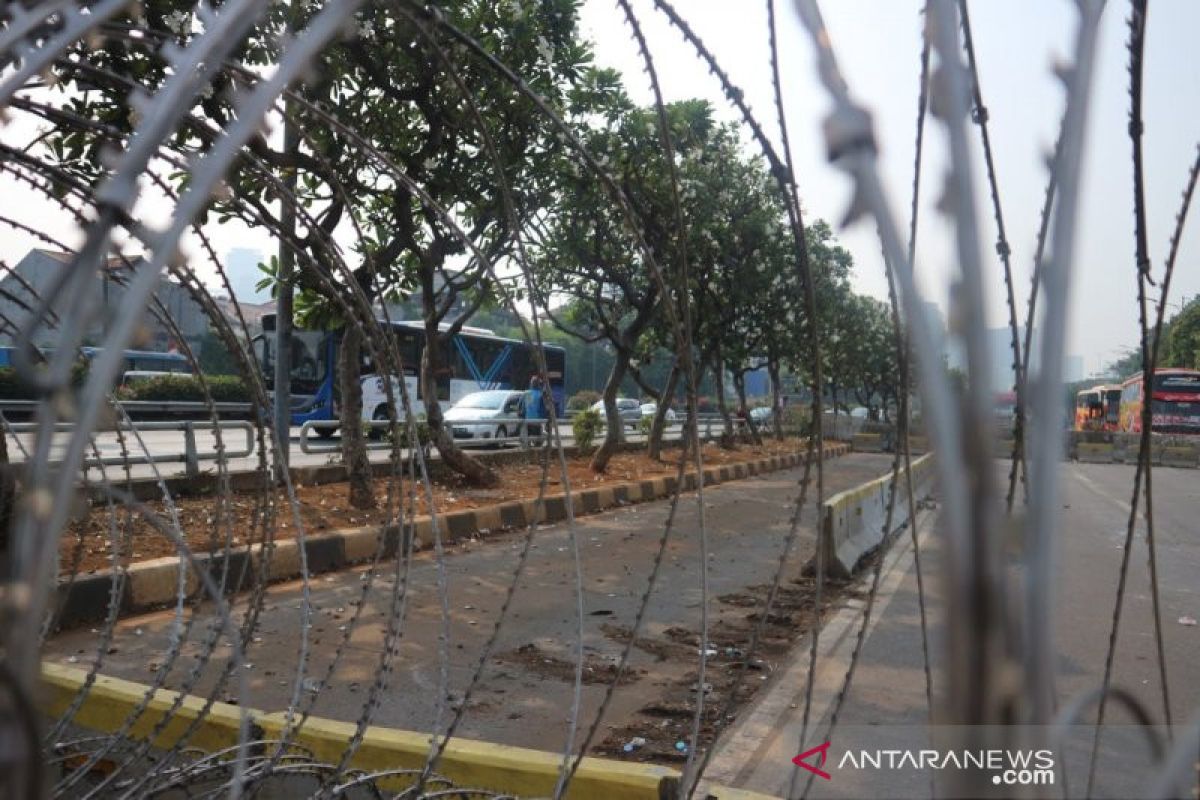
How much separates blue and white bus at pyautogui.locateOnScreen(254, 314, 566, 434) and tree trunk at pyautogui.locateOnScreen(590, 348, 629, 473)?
1120 millimetres

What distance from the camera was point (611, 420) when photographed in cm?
1644

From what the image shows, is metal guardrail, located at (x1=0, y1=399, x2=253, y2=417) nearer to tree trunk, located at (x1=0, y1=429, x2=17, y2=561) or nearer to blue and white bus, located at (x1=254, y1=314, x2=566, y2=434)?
tree trunk, located at (x1=0, y1=429, x2=17, y2=561)

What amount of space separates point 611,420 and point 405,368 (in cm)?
516

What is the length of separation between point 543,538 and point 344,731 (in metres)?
6.36

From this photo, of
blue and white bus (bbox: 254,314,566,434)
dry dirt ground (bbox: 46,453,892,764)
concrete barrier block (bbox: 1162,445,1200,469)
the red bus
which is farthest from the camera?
the red bus

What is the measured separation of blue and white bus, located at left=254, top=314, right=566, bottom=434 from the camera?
860 inches

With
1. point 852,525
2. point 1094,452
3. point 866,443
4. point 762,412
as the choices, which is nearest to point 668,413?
point 866,443

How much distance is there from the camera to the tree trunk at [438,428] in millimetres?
11842

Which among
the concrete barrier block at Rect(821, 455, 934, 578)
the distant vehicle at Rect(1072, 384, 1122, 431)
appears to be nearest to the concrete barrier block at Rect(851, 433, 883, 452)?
the distant vehicle at Rect(1072, 384, 1122, 431)

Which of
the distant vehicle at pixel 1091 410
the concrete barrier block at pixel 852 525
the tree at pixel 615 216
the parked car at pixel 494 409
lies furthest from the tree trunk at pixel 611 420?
the distant vehicle at pixel 1091 410

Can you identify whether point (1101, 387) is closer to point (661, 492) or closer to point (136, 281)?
point (661, 492)

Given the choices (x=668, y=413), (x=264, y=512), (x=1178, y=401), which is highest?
(x=1178, y=401)

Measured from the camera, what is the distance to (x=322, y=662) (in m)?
5.09

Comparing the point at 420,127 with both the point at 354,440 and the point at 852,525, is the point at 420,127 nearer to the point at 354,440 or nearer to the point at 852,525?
the point at 354,440
